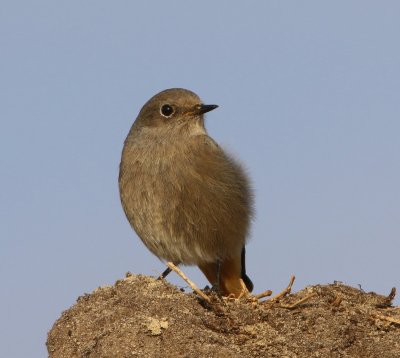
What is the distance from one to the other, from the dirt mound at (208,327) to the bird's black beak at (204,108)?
3135 mm

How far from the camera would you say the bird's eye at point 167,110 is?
990cm

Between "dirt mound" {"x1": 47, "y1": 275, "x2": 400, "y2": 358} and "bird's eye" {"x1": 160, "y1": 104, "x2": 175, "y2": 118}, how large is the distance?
3.22 m

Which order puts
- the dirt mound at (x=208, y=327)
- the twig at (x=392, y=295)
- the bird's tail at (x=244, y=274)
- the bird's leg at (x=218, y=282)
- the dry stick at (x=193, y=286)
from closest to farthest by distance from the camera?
the dirt mound at (x=208, y=327) → the dry stick at (x=193, y=286) → the twig at (x=392, y=295) → the bird's leg at (x=218, y=282) → the bird's tail at (x=244, y=274)

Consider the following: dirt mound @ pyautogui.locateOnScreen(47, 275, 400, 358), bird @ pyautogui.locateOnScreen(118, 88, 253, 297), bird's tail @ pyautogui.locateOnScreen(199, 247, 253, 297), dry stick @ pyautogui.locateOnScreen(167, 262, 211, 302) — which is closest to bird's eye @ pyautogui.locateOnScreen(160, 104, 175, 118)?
bird @ pyautogui.locateOnScreen(118, 88, 253, 297)

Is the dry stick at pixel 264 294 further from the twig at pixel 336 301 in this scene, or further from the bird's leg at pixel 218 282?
the bird's leg at pixel 218 282

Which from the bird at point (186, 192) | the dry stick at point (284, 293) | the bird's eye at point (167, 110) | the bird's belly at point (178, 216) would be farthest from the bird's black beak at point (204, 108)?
the dry stick at point (284, 293)

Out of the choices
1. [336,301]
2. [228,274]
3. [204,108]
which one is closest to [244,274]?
[228,274]

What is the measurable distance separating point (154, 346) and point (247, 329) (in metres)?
0.82

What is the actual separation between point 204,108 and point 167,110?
0.47 m

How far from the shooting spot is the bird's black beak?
9689 mm

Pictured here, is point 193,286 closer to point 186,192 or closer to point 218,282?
point 186,192

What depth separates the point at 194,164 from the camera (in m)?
9.21

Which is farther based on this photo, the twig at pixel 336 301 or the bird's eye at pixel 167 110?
the bird's eye at pixel 167 110

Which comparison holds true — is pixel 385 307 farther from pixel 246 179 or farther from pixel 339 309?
pixel 246 179
